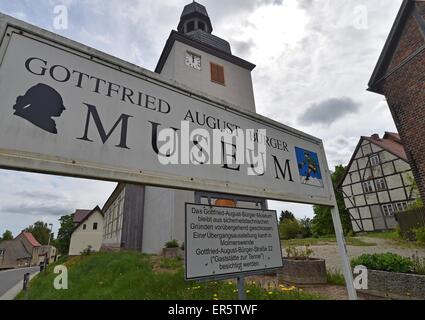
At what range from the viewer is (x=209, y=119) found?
226cm

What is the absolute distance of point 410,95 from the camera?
10172 millimetres

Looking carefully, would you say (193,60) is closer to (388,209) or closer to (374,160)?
(374,160)

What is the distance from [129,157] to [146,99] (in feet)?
1.85

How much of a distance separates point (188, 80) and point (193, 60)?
6.14 feet

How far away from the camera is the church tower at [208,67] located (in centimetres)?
1425

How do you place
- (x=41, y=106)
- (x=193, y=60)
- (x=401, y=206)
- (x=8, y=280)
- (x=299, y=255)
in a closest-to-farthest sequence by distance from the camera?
1. (x=41, y=106)
2. (x=299, y=255)
3. (x=193, y=60)
4. (x=401, y=206)
5. (x=8, y=280)

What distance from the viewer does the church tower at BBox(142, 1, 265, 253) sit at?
37.7 ft

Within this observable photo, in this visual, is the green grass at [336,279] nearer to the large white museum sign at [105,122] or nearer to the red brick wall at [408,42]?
the large white museum sign at [105,122]

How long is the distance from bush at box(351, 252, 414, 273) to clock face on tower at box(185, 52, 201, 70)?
13111 mm

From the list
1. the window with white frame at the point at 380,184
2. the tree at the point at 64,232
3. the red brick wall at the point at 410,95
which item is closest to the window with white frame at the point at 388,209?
the window with white frame at the point at 380,184

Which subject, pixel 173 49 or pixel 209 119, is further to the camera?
pixel 173 49

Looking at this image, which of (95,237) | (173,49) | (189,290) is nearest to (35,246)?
(95,237)

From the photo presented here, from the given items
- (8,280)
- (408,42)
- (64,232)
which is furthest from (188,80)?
(64,232)
